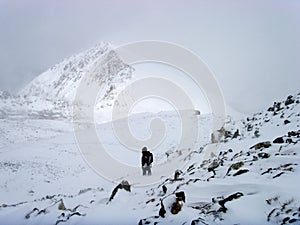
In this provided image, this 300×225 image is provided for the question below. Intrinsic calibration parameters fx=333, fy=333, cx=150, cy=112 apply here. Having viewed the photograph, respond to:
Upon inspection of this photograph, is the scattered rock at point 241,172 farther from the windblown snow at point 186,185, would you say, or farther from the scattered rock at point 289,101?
the scattered rock at point 289,101

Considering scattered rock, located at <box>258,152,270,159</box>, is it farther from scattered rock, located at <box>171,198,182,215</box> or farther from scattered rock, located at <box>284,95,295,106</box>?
scattered rock, located at <box>284,95,295,106</box>

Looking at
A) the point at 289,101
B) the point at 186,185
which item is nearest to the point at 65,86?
the point at 289,101

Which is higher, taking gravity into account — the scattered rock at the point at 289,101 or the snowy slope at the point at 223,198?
the scattered rock at the point at 289,101

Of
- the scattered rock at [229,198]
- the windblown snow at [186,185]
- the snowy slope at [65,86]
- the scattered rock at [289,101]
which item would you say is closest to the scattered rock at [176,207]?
the windblown snow at [186,185]

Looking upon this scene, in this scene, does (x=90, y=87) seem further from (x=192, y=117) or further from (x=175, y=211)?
(x=175, y=211)

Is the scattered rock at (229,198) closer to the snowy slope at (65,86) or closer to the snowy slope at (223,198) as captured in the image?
the snowy slope at (223,198)

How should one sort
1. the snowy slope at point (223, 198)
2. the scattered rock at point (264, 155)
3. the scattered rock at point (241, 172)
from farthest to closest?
the scattered rock at point (264, 155) < the scattered rock at point (241, 172) < the snowy slope at point (223, 198)

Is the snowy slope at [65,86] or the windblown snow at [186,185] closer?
the windblown snow at [186,185]

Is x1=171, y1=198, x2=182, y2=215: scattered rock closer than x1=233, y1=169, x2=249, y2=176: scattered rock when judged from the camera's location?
Yes

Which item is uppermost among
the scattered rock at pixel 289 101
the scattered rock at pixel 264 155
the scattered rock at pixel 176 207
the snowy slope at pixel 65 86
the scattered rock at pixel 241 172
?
the snowy slope at pixel 65 86

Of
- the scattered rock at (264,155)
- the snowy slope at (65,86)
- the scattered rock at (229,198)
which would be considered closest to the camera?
the scattered rock at (229,198)

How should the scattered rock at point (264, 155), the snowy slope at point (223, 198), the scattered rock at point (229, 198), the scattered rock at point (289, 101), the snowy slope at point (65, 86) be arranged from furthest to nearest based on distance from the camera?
the snowy slope at point (65, 86) < the scattered rock at point (289, 101) < the scattered rock at point (264, 155) < the scattered rock at point (229, 198) < the snowy slope at point (223, 198)

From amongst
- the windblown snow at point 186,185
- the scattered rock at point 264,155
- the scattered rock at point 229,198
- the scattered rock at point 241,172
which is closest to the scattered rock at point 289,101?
the windblown snow at point 186,185

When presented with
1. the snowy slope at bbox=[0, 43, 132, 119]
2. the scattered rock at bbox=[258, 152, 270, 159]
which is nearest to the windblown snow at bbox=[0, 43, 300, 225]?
the scattered rock at bbox=[258, 152, 270, 159]
